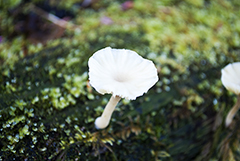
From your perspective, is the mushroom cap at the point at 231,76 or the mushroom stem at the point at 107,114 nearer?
the mushroom stem at the point at 107,114

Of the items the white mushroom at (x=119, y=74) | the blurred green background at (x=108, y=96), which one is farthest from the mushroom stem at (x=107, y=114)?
the blurred green background at (x=108, y=96)

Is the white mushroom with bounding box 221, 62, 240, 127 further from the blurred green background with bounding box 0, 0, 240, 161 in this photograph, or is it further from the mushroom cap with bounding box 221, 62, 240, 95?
the blurred green background with bounding box 0, 0, 240, 161

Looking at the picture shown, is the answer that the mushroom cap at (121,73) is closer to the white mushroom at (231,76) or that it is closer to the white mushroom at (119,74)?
the white mushroom at (119,74)

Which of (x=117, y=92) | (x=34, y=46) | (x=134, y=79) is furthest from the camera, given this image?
(x=34, y=46)

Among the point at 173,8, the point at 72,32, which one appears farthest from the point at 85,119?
the point at 173,8

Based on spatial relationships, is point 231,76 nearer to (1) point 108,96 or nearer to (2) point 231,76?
Result: (2) point 231,76

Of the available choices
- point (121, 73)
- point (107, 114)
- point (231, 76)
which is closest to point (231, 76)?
point (231, 76)

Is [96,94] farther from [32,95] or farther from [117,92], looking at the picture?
[117,92]
